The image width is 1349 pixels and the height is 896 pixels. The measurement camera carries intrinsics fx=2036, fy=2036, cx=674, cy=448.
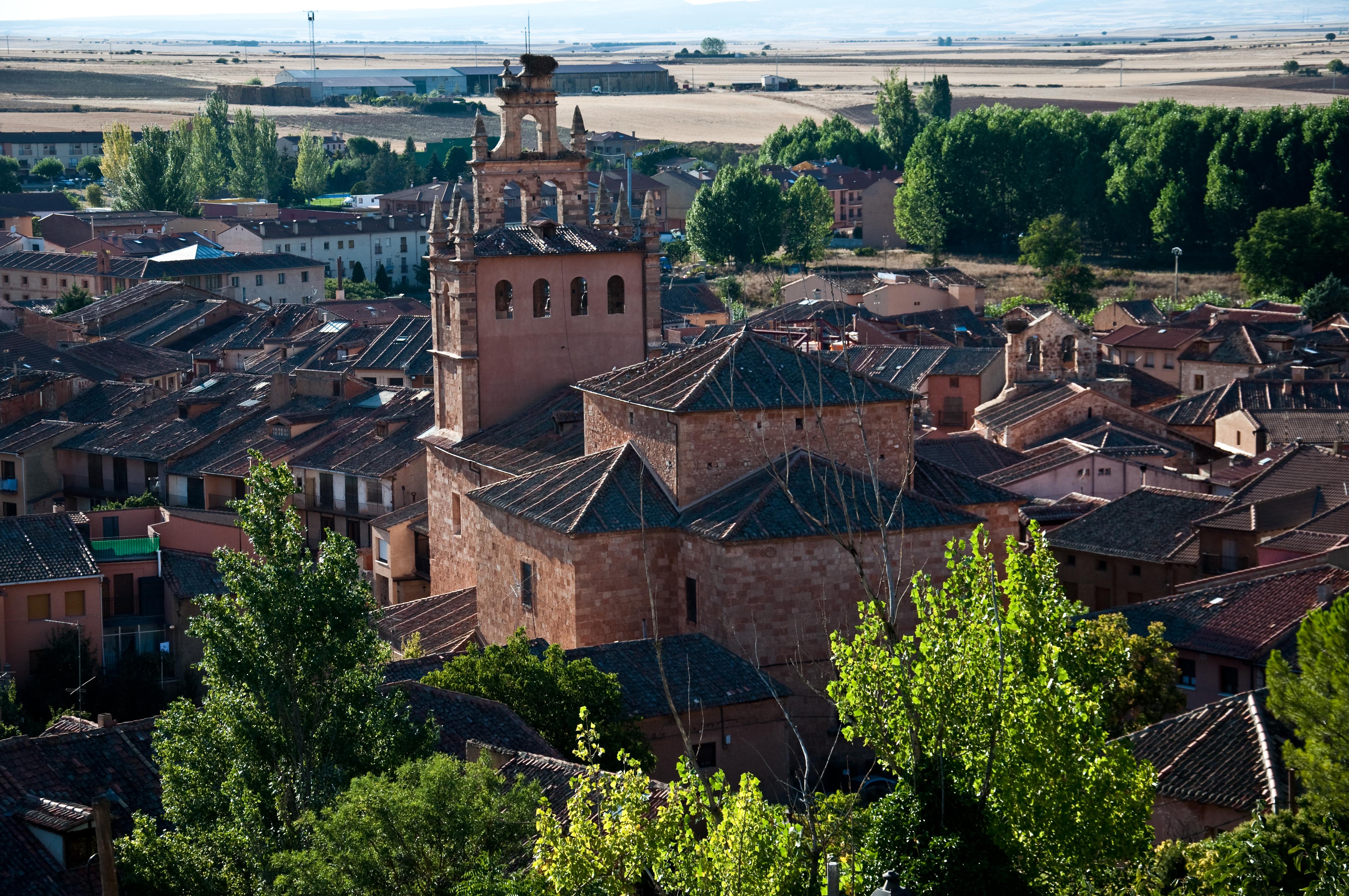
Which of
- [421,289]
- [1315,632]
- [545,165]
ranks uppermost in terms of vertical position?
[545,165]

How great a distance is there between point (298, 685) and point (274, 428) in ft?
106

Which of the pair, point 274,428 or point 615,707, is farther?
point 274,428

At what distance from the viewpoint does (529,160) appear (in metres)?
42.5

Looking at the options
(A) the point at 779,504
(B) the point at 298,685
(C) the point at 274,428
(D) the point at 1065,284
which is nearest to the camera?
(B) the point at 298,685

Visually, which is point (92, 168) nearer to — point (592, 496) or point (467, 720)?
point (592, 496)

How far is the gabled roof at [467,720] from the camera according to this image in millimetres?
25406

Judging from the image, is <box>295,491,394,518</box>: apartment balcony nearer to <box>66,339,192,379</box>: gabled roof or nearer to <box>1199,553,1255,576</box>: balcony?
<box>1199,553,1255,576</box>: balcony

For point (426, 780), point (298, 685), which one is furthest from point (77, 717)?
point (426, 780)

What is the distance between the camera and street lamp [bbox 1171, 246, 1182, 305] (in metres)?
99.0

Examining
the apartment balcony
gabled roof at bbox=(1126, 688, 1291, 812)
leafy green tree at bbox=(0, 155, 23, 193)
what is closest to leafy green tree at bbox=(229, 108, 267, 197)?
leafy green tree at bbox=(0, 155, 23, 193)

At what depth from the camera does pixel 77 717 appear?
30.5m

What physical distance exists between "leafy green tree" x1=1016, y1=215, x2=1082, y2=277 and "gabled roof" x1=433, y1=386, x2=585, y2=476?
67071 mm

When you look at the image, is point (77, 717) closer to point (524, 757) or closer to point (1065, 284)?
point (524, 757)

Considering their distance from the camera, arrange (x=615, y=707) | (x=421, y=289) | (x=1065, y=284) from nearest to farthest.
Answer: (x=615, y=707), (x=1065, y=284), (x=421, y=289)
